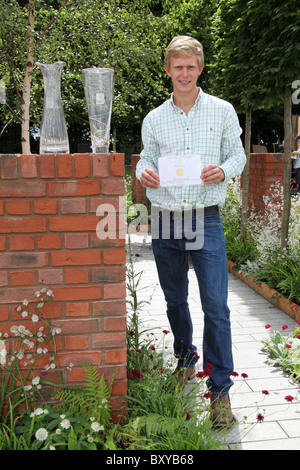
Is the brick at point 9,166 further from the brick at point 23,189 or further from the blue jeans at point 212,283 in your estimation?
the blue jeans at point 212,283

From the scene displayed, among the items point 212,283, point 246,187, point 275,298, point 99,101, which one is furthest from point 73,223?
point 246,187

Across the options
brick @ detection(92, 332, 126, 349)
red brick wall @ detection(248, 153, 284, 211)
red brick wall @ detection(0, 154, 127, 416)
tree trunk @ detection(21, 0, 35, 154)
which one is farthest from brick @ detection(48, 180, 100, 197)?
tree trunk @ detection(21, 0, 35, 154)

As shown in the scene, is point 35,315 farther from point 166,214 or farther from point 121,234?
point 166,214

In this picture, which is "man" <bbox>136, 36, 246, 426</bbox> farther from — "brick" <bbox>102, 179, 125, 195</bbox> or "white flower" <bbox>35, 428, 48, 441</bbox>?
"white flower" <bbox>35, 428, 48, 441</bbox>

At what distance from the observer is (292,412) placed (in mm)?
2689

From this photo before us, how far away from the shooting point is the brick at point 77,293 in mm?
2176

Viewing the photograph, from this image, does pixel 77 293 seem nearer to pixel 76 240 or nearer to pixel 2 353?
pixel 76 240

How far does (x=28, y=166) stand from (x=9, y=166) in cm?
8

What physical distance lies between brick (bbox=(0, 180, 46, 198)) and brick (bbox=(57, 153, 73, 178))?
0.09 m

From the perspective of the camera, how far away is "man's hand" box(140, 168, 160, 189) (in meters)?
2.50

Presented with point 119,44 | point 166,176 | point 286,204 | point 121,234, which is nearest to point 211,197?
point 166,176

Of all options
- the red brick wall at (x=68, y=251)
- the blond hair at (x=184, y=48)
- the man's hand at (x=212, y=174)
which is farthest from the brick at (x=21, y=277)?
the blond hair at (x=184, y=48)

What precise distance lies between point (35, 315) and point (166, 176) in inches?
37.4

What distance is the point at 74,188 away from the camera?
2123 mm
